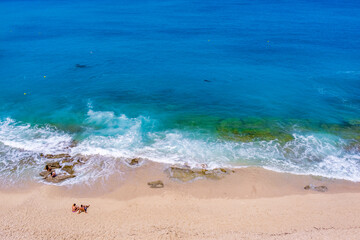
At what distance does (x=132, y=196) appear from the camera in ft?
92.7

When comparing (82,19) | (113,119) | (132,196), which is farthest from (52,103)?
(82,19)

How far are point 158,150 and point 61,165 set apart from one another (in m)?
13.4

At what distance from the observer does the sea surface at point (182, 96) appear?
114ft

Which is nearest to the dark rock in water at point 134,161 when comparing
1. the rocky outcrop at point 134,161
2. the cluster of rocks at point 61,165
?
the rocky outcrop at point 134,161

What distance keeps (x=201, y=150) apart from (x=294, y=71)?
3760 centimetres

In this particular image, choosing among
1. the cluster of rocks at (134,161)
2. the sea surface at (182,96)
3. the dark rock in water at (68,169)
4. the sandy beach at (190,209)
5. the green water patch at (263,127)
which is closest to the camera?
the sandy beach at (190,209)

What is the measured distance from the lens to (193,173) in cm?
3145

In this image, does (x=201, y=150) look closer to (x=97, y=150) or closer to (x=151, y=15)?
(x=97, y=150)

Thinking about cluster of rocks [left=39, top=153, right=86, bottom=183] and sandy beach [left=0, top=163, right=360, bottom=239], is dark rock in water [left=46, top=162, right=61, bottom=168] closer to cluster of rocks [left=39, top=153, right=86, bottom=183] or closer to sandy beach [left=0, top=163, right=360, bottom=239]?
cluster of rocks [left=39, top=153, right=86, bottom=183]

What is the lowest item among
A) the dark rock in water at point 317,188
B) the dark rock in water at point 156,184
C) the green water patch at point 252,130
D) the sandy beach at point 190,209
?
the sandy beach at point 190,209

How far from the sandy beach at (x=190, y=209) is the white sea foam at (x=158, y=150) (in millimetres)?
2345

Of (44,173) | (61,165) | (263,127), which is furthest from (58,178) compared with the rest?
(263,127)

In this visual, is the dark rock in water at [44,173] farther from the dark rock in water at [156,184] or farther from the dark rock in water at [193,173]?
the dark rock in water at [193,173]

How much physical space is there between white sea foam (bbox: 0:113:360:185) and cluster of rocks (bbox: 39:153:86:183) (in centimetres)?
87
